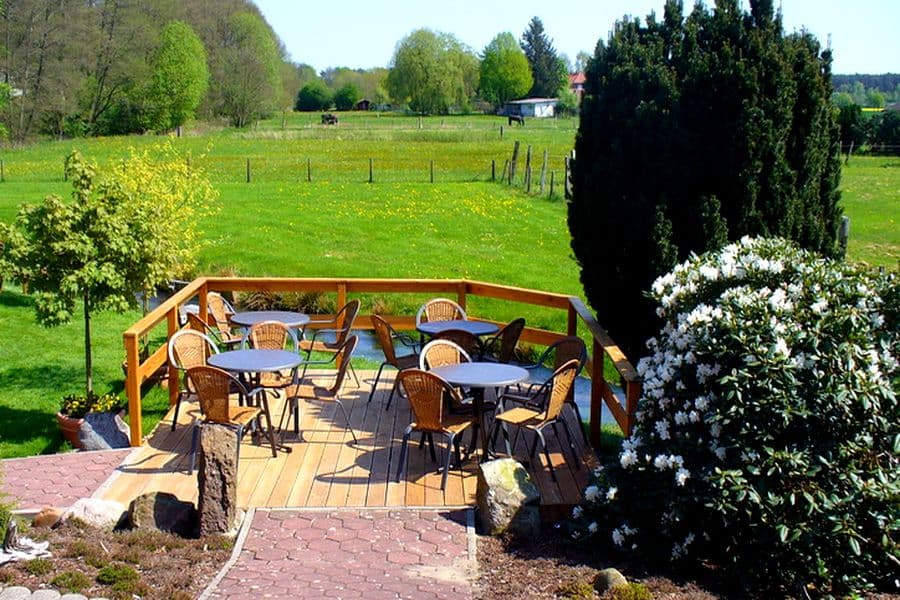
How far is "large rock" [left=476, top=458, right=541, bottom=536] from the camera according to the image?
20.9 ft

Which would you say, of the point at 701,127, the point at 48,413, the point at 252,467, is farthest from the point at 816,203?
the point at 48,413

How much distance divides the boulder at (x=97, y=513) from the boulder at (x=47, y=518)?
0.03 meters

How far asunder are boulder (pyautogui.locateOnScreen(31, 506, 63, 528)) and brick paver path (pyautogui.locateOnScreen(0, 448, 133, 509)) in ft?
1.60

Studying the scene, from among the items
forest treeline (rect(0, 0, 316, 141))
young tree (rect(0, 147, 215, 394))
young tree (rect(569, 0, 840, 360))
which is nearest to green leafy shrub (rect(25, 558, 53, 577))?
young tree (rect(0, 147, 215, 394))

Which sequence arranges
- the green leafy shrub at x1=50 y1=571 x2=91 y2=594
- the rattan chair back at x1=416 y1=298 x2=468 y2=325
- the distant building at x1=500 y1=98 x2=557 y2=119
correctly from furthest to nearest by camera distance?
1. the distant building at x1=500 y1=98 x2=557 y2=119
2. the rattan chair back at x1=416 y1=298 x2=468 y2=325
3. the green leafy shrub at x1=50 y1=571 x2=91 y2=594

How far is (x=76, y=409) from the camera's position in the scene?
9.12 meters

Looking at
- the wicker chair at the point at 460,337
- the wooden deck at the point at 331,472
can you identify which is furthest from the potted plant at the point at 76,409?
the wicker chair at the point at 460,337

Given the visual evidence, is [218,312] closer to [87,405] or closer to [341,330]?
[341,330]

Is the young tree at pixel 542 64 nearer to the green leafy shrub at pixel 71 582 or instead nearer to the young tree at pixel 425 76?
the young tree at pixel 425 76

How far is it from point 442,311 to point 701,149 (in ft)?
10.3

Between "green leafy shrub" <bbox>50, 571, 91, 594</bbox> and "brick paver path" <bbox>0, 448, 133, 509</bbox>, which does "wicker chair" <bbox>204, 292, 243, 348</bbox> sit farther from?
"green leafy shrub" <bbox>50, 571, 91, 594</bbox>

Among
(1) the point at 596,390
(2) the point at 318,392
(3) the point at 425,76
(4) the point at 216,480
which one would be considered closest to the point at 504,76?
(3) the point at 425,76

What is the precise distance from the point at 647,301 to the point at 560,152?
30.4m

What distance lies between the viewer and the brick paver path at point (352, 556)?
18.0ft
